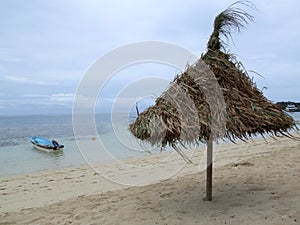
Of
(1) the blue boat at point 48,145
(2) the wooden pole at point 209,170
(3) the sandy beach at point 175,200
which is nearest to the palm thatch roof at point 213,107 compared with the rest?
(2) the wooden pole at point 209,170

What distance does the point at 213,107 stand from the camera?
363 cm

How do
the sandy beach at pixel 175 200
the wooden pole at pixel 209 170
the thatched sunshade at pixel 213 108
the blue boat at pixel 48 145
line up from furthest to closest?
the blue boat at pixel 48 145, the wooden pole at pixel 209 170, the sandy beach at pixel 175 200, the thatched sunshade at pixel 213 108

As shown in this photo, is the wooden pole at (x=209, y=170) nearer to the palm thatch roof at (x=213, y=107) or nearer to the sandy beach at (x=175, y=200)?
the sandy beach at (x=175, y=200)

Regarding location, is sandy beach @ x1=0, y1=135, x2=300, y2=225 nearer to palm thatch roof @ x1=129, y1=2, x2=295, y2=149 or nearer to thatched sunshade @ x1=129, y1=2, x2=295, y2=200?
thatched sunshade @ x1=129, y1=2, x2=295, y2=200

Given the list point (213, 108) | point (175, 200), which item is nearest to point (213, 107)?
point (213, 108)

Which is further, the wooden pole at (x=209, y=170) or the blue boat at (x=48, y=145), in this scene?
the blue boat at (x=48, y=145)

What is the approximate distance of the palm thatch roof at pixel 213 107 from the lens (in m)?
3.45

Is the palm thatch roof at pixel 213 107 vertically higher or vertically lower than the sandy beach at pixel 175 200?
higher

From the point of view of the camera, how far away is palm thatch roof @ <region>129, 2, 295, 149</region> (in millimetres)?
3445

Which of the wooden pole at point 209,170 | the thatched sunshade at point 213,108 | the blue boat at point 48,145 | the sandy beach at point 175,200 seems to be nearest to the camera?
the thatched sunshade at point 213,108

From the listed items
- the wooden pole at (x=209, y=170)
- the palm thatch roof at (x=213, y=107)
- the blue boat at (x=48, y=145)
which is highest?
the palm thatch roof at (x=213, y=107)

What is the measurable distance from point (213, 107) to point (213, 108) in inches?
0.9

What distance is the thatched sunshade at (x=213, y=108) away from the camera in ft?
11.3

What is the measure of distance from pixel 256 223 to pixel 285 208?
1.86 ft
